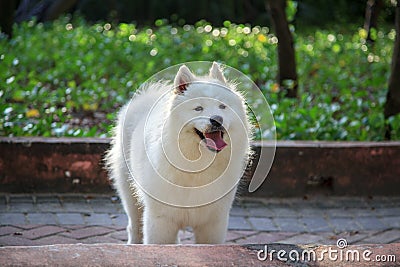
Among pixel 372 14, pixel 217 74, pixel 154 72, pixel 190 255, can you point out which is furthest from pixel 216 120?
pixel 372 14

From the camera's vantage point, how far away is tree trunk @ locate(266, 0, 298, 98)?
8444 millimetres

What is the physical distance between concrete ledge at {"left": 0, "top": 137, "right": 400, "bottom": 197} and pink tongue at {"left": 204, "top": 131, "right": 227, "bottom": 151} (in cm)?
204

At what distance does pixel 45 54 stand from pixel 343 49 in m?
4.80

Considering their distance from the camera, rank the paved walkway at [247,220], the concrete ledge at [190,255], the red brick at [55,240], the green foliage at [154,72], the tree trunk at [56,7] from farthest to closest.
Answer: the tree trunk at [56,7] < the green foliage at [154,72] < the paved walkway at [247,220] < the red brick at [55,240] < the concrete ledge at [190,255]

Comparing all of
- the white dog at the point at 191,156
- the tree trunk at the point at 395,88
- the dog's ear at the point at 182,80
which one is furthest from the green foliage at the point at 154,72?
the dog's ear at the point at 182,80

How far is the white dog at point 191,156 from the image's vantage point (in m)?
3.60

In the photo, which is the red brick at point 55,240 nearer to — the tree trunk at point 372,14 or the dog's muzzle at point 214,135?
the dog's muzzle at point 214,135

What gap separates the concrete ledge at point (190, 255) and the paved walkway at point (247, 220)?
149 centimetres

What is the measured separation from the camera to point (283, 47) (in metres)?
8.54

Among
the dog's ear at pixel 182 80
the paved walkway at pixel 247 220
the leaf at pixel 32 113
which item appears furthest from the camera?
the leaf at pixel 32 113

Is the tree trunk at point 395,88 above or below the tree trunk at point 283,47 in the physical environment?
below

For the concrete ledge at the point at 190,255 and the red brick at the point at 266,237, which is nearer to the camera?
the concrete ledge at the point at 190,255

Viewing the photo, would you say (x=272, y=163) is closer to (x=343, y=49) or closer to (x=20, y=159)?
(x=20, y=159)

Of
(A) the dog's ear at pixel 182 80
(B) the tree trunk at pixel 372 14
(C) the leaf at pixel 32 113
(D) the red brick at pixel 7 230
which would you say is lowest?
(D) the red brick at pixel 7 230
